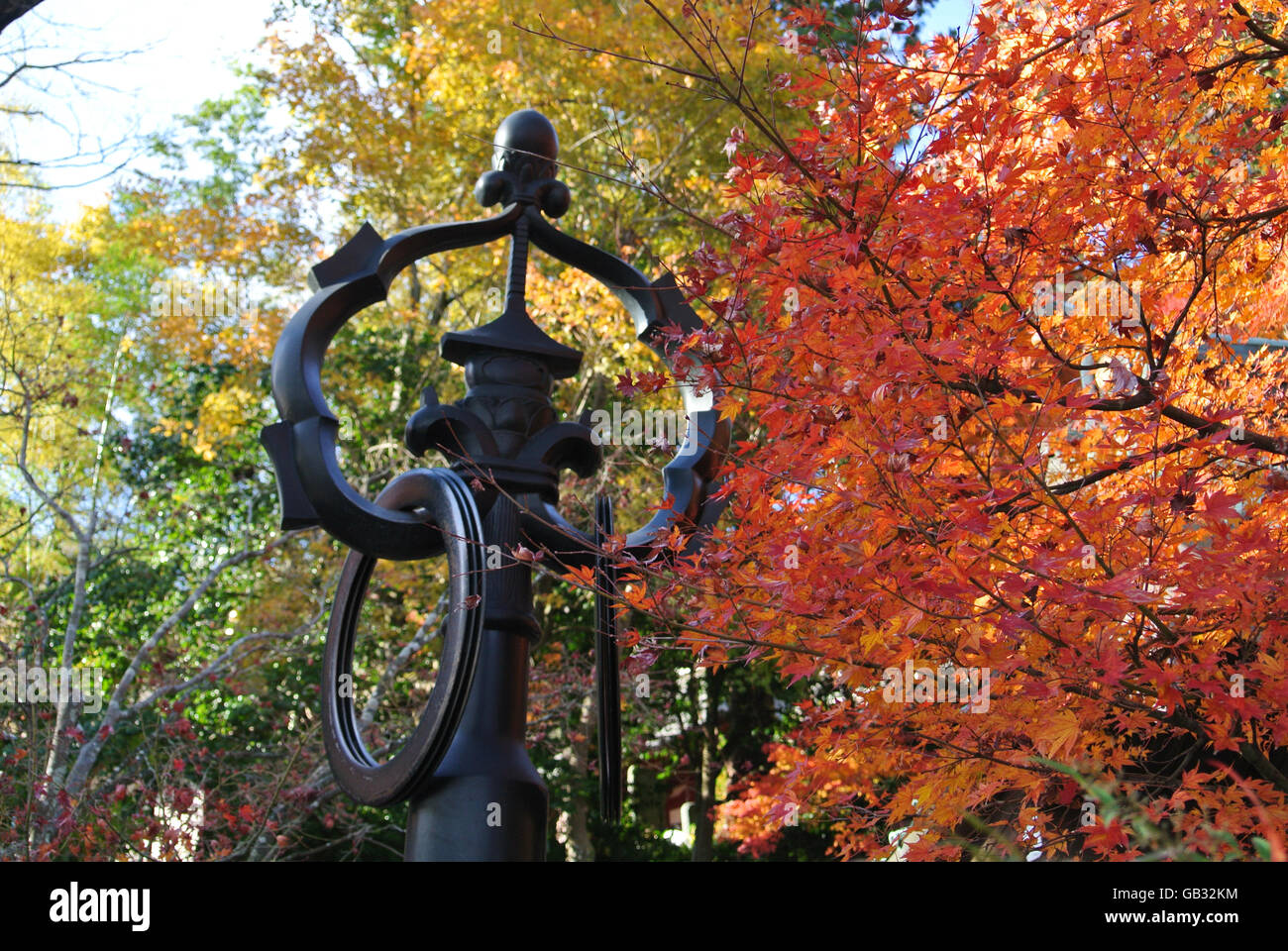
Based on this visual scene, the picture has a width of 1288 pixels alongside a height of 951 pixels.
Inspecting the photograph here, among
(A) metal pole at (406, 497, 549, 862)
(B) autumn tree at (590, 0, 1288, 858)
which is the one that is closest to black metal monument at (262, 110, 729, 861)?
(A) metal pole at (406, 497, 549, 862)

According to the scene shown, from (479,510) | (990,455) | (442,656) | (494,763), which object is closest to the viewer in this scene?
(990,455)

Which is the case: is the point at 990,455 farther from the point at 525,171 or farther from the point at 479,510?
the point at 525,171

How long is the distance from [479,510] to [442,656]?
0.76m

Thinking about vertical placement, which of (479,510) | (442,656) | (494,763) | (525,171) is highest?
(525,171)

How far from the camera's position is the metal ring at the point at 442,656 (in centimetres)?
407

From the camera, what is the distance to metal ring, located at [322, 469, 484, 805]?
4.07m

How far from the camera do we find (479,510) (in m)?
4.63

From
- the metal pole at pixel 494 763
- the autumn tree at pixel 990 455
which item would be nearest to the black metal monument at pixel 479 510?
the metal pole at pixel 494 763

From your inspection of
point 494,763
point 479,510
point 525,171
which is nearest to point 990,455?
point 479,510

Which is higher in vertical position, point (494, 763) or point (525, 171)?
point (525, 171)

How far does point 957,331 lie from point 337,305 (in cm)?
256
